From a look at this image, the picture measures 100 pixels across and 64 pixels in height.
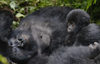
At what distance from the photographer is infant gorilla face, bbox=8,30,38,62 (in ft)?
6.29

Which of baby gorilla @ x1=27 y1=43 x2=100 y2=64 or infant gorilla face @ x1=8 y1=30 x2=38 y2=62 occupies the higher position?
baby gorilla @ x1=27 y1=43 x2=100 y2=64

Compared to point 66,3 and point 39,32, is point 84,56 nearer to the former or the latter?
point 39,32

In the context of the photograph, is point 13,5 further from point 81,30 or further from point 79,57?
point 79,57

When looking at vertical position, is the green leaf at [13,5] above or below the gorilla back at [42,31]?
above

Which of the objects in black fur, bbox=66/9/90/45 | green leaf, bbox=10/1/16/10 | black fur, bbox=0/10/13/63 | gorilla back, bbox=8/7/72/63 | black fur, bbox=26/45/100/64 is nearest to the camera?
black fur, bbox=26/45/100/64

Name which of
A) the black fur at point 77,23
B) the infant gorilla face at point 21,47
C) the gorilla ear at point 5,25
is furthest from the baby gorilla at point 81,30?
the gorilla ear at point 5,25

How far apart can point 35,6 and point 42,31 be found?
47.1 inches

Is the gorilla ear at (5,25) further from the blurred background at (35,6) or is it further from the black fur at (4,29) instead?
the blurred background at (35,6)

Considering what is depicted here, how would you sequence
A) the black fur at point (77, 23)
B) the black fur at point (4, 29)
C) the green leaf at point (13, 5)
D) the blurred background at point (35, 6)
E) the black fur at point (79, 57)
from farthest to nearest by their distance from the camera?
the green leaf at point (13, 5) < the blurred background at point (35, 6) < the black fur at point (77, 23) < the black fur at point (4, 29) < the black fur at point (79, 57)

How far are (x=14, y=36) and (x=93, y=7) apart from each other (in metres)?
1.39

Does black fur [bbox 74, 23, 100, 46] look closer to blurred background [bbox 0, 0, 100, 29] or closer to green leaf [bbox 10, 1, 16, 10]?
blurred background [bbox 0, 0, 100, 29]

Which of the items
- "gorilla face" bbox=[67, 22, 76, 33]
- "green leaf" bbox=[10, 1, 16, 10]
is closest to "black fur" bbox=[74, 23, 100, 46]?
"gorilla face" bbox=[67, 22, 76, 33]

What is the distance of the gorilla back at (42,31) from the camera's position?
200 cm

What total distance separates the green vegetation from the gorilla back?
447 mm
